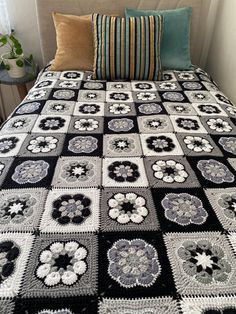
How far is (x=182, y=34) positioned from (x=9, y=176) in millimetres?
1550

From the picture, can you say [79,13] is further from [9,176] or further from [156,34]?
[9,176]

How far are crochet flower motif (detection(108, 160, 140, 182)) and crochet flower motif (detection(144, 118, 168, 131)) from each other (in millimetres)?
312

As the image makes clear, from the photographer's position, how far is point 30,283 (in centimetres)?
71

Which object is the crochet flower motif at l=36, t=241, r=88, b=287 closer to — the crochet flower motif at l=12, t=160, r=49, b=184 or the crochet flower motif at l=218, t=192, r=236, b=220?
the crochet flower motif at l=12, t=160, r=49, b=184

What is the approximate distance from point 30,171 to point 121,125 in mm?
514

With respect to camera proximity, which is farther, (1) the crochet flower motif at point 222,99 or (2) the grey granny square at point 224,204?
(1) the crochet flower motif at point 222,99

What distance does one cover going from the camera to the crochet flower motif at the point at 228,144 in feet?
4.06

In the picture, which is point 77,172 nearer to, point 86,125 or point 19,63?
point 86,125

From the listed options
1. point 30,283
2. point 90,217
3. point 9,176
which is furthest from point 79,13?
point 30,283

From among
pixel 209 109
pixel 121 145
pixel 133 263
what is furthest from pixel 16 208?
pixel 209 109

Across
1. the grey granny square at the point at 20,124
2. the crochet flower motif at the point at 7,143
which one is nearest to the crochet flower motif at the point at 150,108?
the grey granny square at the point at 20,124

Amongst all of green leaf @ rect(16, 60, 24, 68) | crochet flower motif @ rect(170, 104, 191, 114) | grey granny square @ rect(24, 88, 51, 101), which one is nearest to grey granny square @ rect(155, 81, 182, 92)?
crochet flower motif @ rect(170, 104, 191, 114)

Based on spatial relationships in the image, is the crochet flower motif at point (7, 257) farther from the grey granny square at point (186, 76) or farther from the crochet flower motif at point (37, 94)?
the grey granny square at point (186, 76)

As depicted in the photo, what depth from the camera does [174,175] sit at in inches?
42.4
